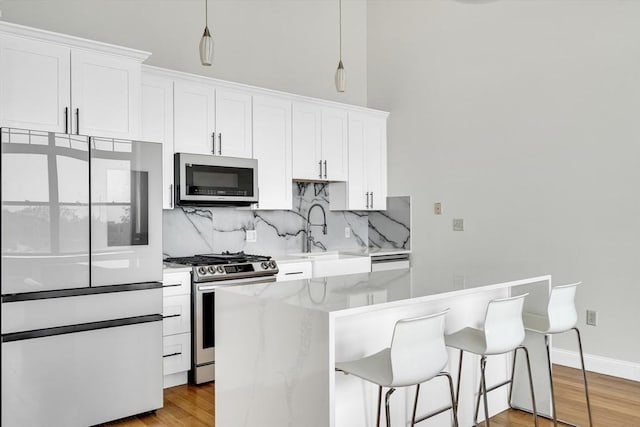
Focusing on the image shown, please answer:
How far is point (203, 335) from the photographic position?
3.71 m

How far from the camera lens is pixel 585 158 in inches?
157

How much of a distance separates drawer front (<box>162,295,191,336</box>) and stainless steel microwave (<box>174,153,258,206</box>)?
2.61ft

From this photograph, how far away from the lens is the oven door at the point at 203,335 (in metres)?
3.67

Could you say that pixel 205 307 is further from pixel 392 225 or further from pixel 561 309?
pixel 392 225

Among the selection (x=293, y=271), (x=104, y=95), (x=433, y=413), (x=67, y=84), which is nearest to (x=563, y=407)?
(x=433, y=413)

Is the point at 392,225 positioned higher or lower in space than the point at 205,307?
higher

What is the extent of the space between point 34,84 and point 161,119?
988mm

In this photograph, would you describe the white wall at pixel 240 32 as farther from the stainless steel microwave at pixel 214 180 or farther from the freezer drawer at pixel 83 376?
the freezer drawer at pixel 83 376

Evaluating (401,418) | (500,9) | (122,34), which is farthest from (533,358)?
(122,34)

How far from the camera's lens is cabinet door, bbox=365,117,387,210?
5.45m

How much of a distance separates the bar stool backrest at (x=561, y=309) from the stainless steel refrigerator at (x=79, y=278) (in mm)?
2329

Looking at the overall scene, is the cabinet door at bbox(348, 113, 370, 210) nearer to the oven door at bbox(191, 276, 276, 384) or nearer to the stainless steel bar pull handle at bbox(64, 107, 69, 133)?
the oven door at bbox(191, 276, 276, 384)

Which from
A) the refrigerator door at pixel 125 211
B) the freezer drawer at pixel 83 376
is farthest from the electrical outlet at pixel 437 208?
the freezer drawer at pixel 83 376

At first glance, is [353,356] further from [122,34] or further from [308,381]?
[122,34]
